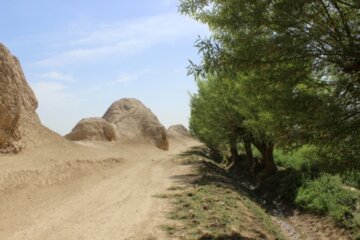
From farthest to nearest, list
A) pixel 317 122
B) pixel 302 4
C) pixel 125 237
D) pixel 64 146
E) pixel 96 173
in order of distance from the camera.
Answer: pixel 64 146
pixel 96 173
pixel 125 237
pixel 317 122
pixel 302 4

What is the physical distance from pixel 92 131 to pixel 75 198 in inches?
1119

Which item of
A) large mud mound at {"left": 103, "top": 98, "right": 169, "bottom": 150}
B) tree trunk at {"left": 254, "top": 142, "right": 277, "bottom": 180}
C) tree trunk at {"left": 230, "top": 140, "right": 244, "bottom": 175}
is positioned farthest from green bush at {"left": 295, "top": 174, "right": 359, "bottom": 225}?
large mud mound at {"left": 103, "top": 98, "right": 169, "bottom": 150}

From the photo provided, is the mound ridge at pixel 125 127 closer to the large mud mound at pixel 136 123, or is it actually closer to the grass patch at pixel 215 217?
the large mud mound at pixel 136 123

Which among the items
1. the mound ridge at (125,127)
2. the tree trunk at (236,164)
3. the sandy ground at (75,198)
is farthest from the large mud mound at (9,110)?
the mound ridge at (125,127)

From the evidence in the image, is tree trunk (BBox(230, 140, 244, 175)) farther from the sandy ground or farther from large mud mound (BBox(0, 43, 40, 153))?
large mud mound (BBox(0, 43, 40, 153))

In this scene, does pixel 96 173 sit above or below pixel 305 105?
below

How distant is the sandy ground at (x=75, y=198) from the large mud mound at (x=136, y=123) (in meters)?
26.4

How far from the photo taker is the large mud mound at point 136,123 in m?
52.9

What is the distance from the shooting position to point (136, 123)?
185 ft

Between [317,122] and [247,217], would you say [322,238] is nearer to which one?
[247,217]

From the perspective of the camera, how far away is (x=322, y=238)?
14.2m

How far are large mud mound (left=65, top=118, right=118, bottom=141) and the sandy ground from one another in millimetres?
17247

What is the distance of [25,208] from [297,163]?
16.5 metres

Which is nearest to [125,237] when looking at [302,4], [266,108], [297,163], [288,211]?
[266,108]
